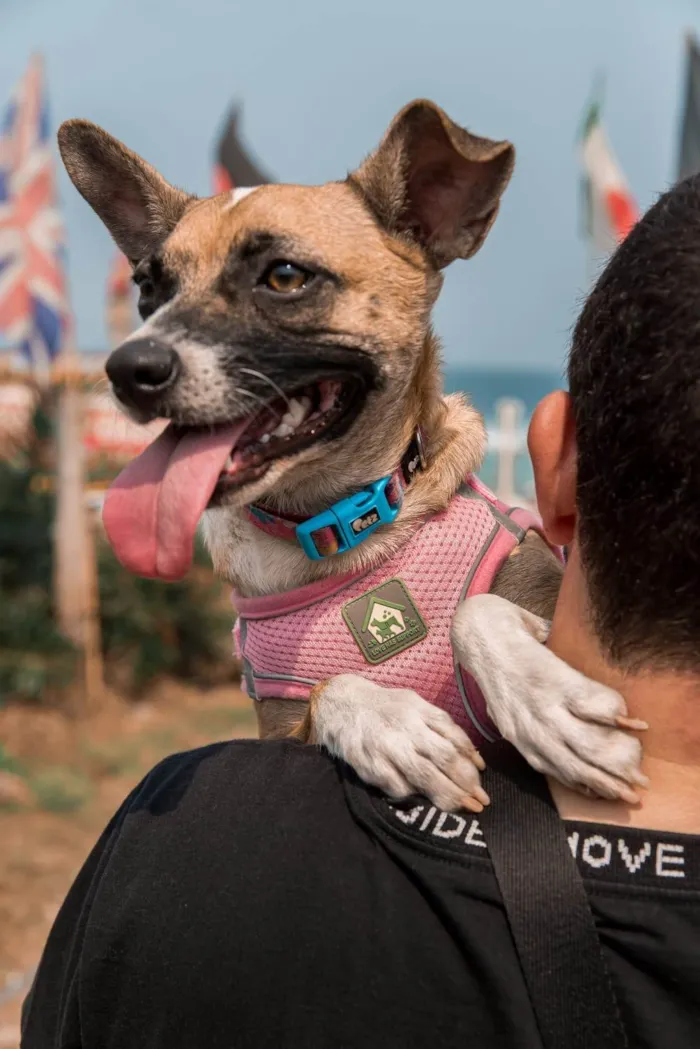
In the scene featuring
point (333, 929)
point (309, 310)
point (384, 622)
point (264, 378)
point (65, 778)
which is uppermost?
point (309, 310)

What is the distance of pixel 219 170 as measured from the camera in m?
9.74

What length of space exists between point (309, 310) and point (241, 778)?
1445 millimetres

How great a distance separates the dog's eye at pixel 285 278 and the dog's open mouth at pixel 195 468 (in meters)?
0.26

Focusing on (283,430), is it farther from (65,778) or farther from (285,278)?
(65,778)

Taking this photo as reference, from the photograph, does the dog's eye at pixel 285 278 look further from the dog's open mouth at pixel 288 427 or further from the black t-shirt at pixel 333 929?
the black t-shirt at pixel 333 929

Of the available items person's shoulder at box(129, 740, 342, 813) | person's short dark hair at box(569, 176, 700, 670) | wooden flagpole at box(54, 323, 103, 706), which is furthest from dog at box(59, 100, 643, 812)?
wooden flagpole at box(54, 323, 103, 706)

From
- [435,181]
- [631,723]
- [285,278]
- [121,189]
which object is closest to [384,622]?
[285,278]

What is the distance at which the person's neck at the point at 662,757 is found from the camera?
3.88 ft

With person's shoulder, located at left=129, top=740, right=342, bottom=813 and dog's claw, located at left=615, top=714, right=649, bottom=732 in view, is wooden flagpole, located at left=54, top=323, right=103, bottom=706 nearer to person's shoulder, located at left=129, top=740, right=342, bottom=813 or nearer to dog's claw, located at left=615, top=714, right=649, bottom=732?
person's shoulder, located at left=129, top=740, right=342, bottom=813

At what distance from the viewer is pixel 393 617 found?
7.54 feet

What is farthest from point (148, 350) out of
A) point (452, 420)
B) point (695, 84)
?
point (695, 84)

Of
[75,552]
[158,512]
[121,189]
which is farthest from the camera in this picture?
[75,552]

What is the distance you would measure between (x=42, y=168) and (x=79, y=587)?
3206 millimetres

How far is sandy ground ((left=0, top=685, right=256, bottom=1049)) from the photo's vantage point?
5031 millimetres
